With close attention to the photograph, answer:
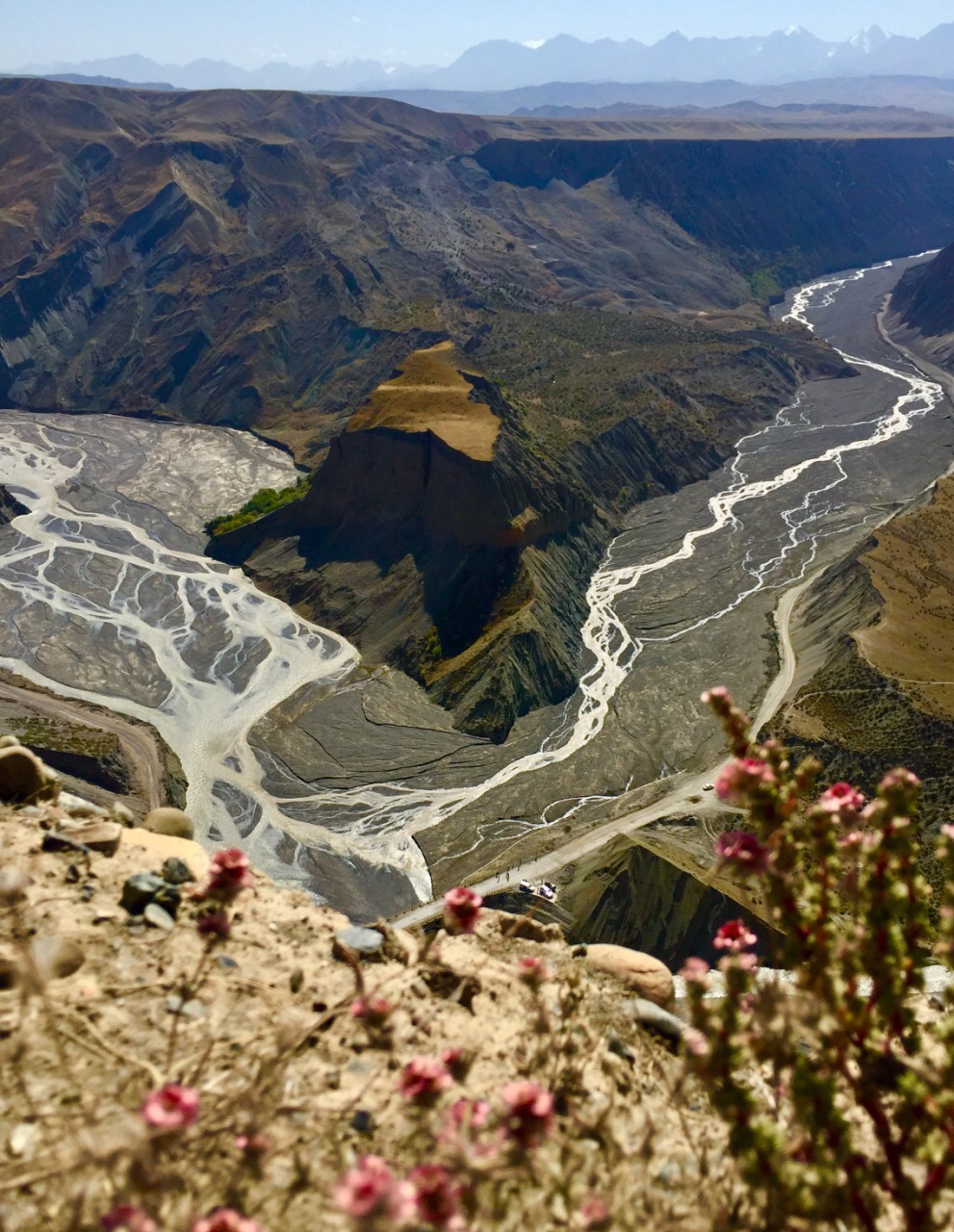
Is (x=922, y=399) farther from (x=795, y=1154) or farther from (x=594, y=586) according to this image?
(x=795, y=1154)

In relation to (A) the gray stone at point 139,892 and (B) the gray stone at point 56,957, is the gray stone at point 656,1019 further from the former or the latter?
(B) the gray stone at point 56,957

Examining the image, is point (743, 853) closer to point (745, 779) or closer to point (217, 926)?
point (745, 779)

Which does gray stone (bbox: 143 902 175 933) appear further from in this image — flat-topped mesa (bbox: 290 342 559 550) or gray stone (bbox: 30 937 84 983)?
flat-topped mesa (bbox: 290 342 559 550)

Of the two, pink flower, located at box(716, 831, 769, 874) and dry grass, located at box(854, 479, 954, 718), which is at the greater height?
pink flower, located at box(716, 831, 769, 874)

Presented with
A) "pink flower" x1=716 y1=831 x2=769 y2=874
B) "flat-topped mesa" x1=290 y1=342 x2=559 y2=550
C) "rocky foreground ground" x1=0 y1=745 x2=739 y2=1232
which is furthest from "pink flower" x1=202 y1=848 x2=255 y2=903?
"flat-topped mesa" x1=290 y1=342 x2=559 y2=550

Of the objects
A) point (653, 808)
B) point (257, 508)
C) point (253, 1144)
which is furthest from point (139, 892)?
point (257, 508)

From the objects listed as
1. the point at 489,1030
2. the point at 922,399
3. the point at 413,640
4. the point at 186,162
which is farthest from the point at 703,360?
the point at 489,1030
